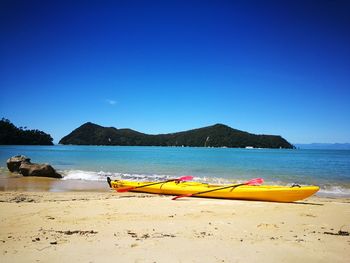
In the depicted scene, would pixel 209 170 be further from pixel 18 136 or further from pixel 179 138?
pixel 179 138

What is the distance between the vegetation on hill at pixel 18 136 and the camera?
11388 centimetres

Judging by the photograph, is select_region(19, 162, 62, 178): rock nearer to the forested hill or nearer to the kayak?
the kayak

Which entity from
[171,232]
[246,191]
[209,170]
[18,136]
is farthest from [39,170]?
[18,136]

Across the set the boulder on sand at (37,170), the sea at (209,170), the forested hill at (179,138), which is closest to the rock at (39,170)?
the boulder on sand at (37,170)

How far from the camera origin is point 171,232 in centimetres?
559

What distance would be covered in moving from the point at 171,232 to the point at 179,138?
539 ft

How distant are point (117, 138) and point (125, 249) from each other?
17060cm

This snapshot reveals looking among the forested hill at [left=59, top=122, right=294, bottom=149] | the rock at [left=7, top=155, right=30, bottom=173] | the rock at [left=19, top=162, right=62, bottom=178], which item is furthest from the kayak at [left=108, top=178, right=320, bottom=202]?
the forested hill at [left=59, top=122, right=294, bottom=149]

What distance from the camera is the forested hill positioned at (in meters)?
149

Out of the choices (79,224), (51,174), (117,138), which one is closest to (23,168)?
(51,174)

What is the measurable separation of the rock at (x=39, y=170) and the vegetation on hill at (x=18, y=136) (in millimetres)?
109895

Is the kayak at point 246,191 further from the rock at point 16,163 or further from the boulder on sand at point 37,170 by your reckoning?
the rock at point 16,163

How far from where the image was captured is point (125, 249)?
14.6 ft

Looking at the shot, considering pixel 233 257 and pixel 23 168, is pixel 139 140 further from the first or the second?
pixel 233 257
